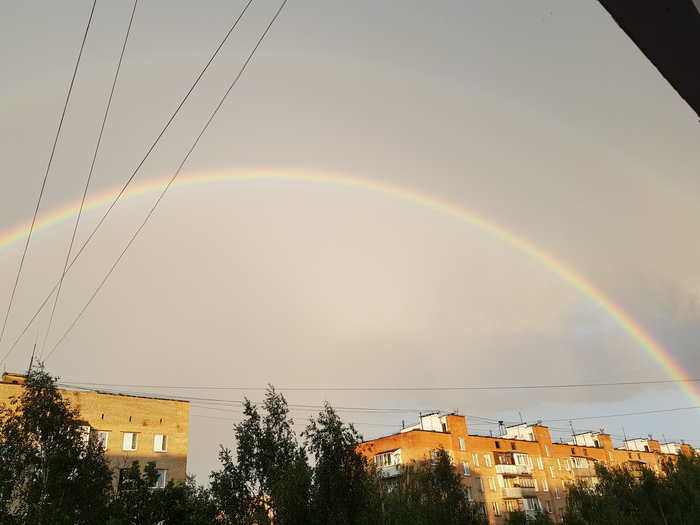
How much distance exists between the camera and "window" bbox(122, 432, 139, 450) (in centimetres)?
4388

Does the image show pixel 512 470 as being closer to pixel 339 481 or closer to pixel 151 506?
pixel 339 481

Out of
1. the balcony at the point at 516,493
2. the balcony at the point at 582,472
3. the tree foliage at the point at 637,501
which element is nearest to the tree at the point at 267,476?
the tree foliage at the point at 637,501

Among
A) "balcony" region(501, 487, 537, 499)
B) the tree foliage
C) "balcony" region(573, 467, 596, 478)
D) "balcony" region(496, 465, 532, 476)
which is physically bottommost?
the tree foliage

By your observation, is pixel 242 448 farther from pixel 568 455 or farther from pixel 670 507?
pixel 568 455

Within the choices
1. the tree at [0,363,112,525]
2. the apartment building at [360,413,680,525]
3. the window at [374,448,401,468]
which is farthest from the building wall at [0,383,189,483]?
the window at [374,448,401,468]

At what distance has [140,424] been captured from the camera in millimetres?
45156

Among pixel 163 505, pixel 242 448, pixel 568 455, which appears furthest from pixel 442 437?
pixel 163 505

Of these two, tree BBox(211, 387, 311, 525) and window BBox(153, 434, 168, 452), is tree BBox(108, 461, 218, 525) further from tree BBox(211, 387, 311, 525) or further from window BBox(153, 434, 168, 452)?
window BBox(153, 434, 168, 452)

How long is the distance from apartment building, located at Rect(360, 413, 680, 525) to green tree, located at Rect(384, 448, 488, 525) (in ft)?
53.9

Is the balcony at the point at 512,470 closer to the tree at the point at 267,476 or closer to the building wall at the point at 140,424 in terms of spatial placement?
the building wall at the point at 140,424

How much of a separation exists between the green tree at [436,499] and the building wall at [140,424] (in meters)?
19.2

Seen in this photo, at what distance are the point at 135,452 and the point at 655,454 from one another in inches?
4718

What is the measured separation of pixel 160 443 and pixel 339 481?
97.3ft

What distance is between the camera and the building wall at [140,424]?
43031 millimetres
